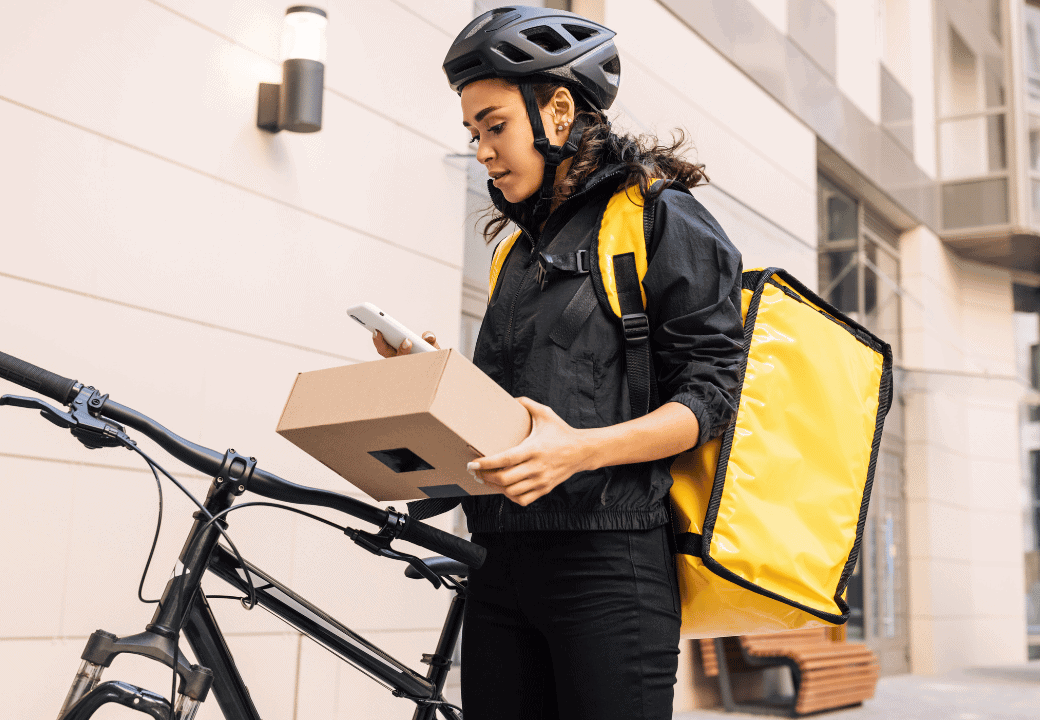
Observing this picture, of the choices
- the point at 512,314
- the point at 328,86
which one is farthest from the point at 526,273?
the point at 328,86

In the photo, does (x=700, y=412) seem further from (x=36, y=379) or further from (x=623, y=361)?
(x=36, y=379)

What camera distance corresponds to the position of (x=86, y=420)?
155 centimetres

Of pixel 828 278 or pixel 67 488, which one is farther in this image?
pixel 828 278

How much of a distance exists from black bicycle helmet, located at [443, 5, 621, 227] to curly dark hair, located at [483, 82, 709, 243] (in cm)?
2

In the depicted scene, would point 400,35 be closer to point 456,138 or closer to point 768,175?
point 456,138

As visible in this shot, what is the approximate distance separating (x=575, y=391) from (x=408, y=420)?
328 mm

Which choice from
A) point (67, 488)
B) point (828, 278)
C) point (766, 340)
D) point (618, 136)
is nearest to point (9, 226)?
point (67, 488)

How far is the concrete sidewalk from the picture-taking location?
7.02 metres

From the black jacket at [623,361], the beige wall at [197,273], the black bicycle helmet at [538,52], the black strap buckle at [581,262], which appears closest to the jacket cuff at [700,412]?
the black jacket at [623,361]

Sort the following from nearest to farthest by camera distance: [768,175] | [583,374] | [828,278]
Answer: [583,374]
[768,175]
[828,278]

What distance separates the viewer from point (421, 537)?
1.83m

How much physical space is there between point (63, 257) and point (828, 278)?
333 inches

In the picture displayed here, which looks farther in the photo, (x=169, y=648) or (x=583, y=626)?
(x=169, y=648)

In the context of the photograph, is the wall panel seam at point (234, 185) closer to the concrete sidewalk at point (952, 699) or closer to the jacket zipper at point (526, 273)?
the jacket zipper at point (526, 273)
